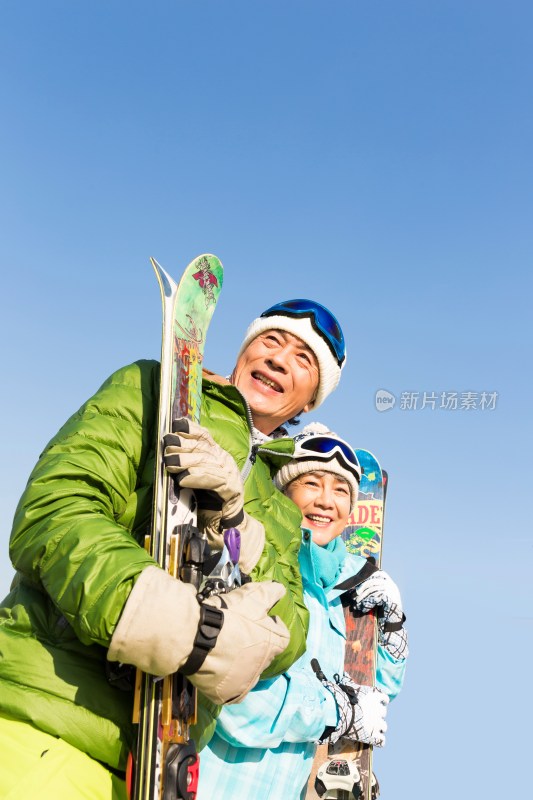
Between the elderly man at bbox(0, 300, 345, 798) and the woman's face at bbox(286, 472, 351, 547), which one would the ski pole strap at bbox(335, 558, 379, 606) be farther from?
the elderly man at bbox(0, 300, 345, 798)

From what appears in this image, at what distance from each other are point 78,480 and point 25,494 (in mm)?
135

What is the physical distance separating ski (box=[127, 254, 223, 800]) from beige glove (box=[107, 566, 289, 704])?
0.15 meters

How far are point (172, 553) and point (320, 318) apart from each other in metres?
1.58

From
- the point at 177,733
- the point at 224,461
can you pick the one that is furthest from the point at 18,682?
the point at 224,461

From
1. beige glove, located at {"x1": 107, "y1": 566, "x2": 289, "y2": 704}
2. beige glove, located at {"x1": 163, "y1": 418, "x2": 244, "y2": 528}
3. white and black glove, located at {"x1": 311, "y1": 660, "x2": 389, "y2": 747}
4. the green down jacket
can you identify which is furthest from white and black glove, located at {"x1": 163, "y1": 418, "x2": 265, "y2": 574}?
white and black glove, located at {"x1": 311, "y1": 660, "x2": 389, "y2": 747}

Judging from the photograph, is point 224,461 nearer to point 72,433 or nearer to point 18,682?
point 72,433

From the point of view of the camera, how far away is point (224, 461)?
2.24m

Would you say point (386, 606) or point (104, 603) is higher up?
point (386, 606)

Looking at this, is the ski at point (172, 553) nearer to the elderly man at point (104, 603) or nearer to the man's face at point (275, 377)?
the elderly man at point (104, 603)

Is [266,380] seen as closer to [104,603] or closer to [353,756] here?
[104,603]

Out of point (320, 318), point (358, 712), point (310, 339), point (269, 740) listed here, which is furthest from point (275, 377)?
point (358, 712)

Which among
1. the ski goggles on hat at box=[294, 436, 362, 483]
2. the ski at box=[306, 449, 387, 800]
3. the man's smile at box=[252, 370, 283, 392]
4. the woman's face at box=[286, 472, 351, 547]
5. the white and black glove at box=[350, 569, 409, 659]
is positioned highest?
the ski goggles on hat at box=[294, 436, 362, 483]

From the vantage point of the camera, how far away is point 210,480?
2145 millimetres

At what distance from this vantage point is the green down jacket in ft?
5.85
